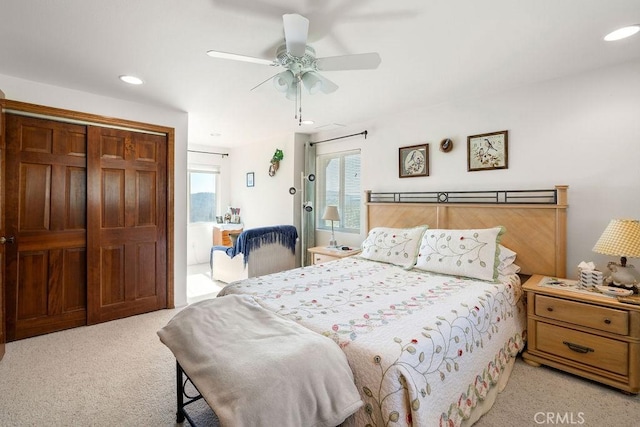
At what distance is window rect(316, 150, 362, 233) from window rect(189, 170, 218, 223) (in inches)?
108

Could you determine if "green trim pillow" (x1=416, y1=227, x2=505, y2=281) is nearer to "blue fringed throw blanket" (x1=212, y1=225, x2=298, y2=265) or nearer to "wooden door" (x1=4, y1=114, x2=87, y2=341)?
"blue fringed throw blanket" (x1=212, y1=225, x2=298, y2=265)

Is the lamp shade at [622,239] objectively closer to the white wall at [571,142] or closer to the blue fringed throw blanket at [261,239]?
the white wall at [571,142]

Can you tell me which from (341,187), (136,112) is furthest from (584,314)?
(136,112)

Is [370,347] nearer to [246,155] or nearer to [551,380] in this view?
[551,380]

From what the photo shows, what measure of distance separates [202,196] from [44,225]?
11.5ft

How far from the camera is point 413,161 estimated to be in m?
3.59

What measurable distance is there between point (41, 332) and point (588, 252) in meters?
4.92

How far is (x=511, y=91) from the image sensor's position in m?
2.87

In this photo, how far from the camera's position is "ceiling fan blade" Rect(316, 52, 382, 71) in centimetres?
177

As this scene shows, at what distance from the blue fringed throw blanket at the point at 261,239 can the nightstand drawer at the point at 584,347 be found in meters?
3.12

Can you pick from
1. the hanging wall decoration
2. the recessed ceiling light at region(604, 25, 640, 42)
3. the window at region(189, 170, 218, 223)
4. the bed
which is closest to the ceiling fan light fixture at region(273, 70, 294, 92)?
the bed

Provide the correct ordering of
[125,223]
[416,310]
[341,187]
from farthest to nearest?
1. [341,187]
2. [125,223]
3. [416,310]

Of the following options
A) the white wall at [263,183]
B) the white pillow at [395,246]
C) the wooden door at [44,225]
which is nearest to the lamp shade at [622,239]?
the white pillow at [395,246]

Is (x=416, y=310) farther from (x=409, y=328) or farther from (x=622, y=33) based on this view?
(x=622, y=33)
